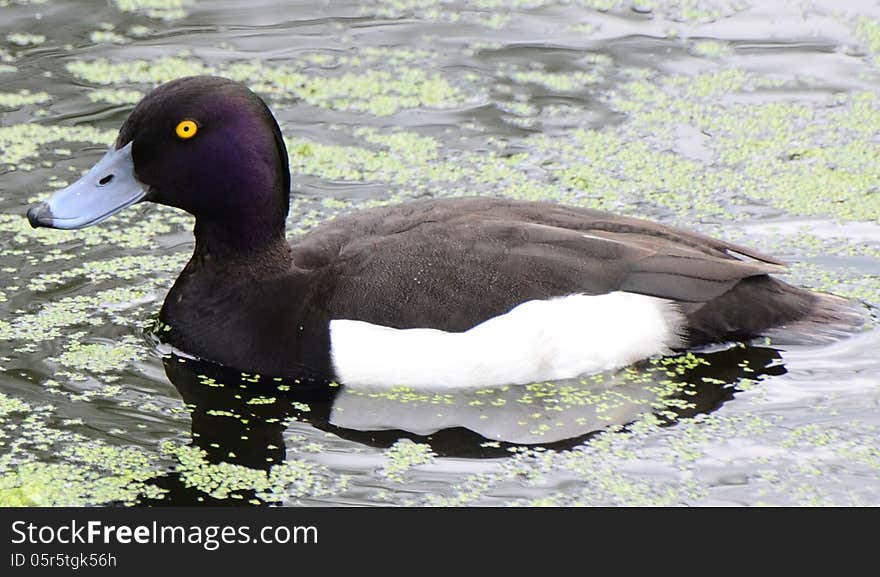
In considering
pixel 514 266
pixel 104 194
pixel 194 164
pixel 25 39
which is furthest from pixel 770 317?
pixel 25 39

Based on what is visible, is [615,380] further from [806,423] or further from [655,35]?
[655,35]

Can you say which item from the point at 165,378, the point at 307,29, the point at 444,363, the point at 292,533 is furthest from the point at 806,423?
the point at 307,29

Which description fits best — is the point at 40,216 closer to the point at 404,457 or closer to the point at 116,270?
the point at 116,270

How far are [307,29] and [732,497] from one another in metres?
6.39

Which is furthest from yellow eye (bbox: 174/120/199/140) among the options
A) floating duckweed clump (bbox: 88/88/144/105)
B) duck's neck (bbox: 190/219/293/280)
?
floating duckweed clump (bbox: 88/88/144/105)

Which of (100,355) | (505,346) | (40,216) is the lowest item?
(100,355)

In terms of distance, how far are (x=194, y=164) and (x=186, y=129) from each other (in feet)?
0.53

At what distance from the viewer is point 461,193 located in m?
9.15

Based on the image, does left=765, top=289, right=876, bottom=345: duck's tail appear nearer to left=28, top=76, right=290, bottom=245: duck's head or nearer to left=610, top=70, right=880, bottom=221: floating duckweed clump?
left=610, top=70, right=880, bottom=221: floating duckweed clump

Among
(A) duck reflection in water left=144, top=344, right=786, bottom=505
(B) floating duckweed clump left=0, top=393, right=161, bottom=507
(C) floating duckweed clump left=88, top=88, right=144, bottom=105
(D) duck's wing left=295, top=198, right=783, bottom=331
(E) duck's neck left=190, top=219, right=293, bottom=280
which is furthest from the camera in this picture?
(C) floating duckweed clump left=88, top=88, right=144, bottom=105

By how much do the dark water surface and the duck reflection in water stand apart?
0.04ft

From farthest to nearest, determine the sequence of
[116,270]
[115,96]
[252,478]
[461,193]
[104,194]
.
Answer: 1. [115,96]
2. [461,193]
3. [116,270]
4. [104,194]
5. [252,478]

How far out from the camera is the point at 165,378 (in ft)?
23.4

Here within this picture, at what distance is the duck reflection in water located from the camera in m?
6.59
